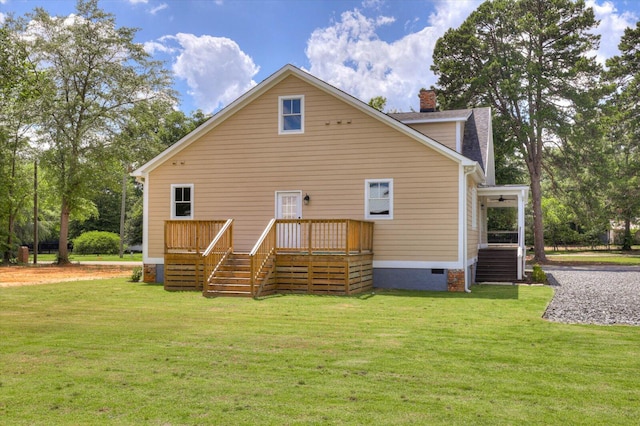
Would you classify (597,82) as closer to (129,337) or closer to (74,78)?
(74,78)

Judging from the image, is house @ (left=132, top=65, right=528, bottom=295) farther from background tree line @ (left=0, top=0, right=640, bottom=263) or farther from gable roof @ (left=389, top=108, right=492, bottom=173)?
background tree line @ (left=0, top=0, right=640, bottom=263)

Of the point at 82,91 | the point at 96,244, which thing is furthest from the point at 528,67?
the point at 96,244

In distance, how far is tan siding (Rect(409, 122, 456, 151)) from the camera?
18609 millimetres

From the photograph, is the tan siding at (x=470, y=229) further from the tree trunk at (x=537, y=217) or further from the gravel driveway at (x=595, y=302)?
the tree trunk at (x=537, y=217)

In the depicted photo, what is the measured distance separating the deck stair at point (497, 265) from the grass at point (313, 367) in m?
7.99

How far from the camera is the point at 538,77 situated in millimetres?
29891

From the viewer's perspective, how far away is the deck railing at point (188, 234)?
15.7 m

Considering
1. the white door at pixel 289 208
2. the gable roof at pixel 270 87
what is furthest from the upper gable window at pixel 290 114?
the white door at pixel 289 208

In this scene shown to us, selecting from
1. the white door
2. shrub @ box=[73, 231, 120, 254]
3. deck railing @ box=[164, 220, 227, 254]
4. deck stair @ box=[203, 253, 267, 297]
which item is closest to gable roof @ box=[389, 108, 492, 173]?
the white door

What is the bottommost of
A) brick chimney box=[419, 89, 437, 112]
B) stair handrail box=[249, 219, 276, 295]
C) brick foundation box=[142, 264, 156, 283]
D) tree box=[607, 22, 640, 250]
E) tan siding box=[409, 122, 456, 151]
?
brick foundation box=[142, 264, 156, 283]

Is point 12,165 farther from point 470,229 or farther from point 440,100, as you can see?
point 470,229

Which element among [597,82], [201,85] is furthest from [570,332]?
[201,85]

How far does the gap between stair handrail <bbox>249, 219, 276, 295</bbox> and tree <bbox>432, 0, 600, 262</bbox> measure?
787 inches

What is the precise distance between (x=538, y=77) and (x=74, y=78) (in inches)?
979
